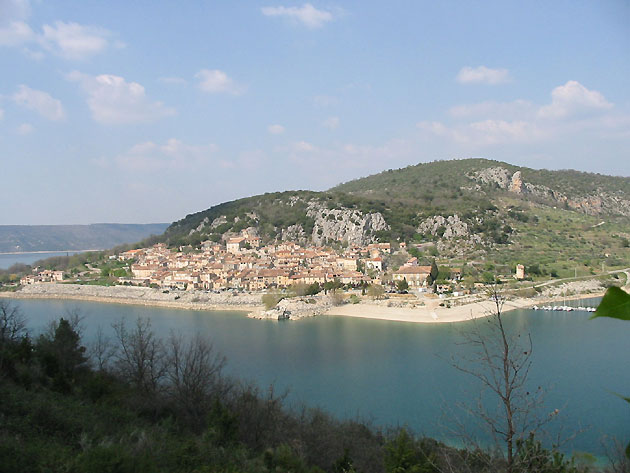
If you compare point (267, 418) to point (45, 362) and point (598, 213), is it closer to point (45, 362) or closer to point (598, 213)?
point (45, 362)

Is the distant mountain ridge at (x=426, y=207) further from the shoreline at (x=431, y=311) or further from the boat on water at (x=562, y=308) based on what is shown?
the boat on water at (x=562, y=308)

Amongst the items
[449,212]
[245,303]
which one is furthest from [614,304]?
[449,212]

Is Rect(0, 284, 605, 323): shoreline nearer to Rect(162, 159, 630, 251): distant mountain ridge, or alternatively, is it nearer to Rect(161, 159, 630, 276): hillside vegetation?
Rect(161, 159, 630, 276): hillside vegetation

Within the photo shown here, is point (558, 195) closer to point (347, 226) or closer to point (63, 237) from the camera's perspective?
point (347, 226)

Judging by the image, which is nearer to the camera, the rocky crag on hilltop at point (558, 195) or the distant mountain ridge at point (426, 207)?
the distant mountain ridge at point (426, 207)

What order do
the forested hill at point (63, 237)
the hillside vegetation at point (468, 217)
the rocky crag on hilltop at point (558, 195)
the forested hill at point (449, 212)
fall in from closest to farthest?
the hillside vegetation at point (468, 217) → the forested hill at point (449, 212) → the rocky crag on hilltop at point (558, 195) → the forested hill at point (63, 237)

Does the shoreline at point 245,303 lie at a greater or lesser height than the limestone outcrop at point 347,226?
lesser

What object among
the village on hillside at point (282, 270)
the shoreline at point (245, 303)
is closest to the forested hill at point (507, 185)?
the village on hillside at point (282, 270)

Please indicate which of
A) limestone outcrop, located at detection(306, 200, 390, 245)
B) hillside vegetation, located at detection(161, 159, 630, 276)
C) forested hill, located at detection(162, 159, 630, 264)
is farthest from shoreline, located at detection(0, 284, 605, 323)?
limestone outcrop, located at detection(306, 200, 390, 245)
